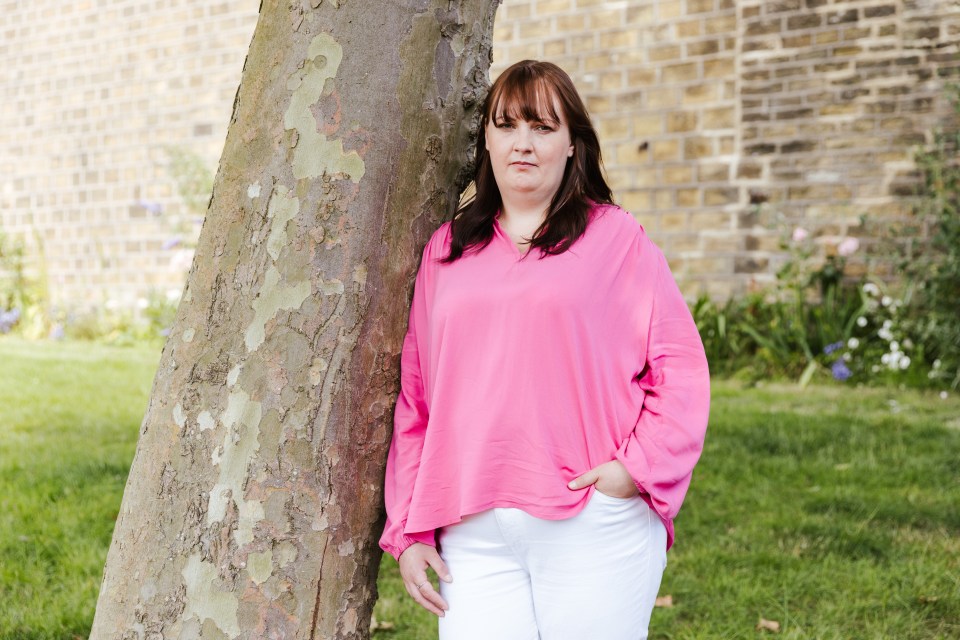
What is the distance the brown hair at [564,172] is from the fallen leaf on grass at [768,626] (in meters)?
1.74

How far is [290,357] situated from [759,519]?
272 cm

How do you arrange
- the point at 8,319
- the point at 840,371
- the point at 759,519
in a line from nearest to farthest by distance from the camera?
the point at 759,519 → the point at 840,371 → the point at 8,319

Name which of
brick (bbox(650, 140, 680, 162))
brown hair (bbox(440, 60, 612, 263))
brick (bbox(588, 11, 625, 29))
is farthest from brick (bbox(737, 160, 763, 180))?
brown hair (bbox(440, 60, 612, 263))

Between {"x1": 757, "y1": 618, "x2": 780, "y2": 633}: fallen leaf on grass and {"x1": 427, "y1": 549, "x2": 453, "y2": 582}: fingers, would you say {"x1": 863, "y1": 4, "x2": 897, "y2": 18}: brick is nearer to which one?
{"x1": 757, "y1": 618, "x2": 780, "y2": 633}: fallen leaf on grass

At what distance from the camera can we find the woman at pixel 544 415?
181cm

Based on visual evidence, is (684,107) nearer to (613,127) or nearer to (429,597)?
(613,127)

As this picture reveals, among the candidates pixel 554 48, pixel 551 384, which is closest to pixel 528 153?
pixel 551 384

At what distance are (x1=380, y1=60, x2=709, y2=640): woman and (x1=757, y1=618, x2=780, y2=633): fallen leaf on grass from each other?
4.32 ft

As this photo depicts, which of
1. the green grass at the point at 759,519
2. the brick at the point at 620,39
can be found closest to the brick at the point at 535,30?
the brick at the point at 620,39

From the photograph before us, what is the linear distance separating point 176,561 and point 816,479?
3.47 m

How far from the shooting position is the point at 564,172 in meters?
2.04

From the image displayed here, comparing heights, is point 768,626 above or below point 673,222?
below

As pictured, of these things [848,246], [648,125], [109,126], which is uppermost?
[109,126]

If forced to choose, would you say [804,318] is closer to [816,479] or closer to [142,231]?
[816,479]
